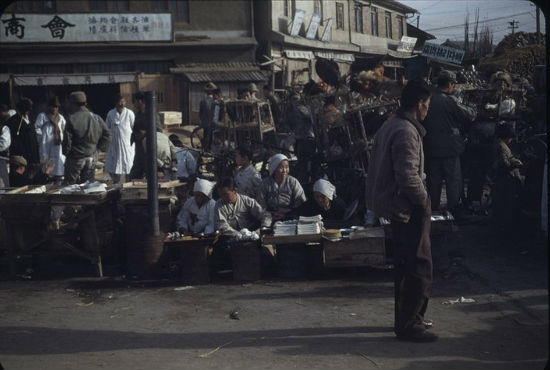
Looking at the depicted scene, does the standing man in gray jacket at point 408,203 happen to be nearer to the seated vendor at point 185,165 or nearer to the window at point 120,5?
the seated vendor at point 185,165

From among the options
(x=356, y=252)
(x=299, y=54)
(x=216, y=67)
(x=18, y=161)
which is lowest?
(x=356, y=252)

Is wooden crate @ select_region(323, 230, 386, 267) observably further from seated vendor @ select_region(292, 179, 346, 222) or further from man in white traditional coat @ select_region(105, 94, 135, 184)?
man in white traditional coat @ select_region(105, 94, 135, 184)

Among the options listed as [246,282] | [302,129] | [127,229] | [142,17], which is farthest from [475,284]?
[142,17]

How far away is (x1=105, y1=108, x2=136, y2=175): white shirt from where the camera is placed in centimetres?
1245

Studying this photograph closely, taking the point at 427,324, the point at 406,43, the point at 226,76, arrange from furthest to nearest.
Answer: the point at 226,76 < the point at 406,43 < the point at 427,324

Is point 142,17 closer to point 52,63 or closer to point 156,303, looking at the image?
point 52,63

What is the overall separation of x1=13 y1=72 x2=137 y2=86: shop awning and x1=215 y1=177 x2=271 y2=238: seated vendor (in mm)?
16900

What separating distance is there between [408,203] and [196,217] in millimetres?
3903

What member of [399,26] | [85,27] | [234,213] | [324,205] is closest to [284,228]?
[234,213]

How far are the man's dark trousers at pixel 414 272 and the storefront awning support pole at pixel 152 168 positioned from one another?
140 inches

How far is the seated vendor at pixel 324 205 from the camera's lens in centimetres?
930

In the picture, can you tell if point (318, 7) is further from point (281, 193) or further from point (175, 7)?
point (281, 193)

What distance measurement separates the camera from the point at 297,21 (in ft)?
91.3

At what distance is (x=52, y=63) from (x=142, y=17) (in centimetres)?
357
